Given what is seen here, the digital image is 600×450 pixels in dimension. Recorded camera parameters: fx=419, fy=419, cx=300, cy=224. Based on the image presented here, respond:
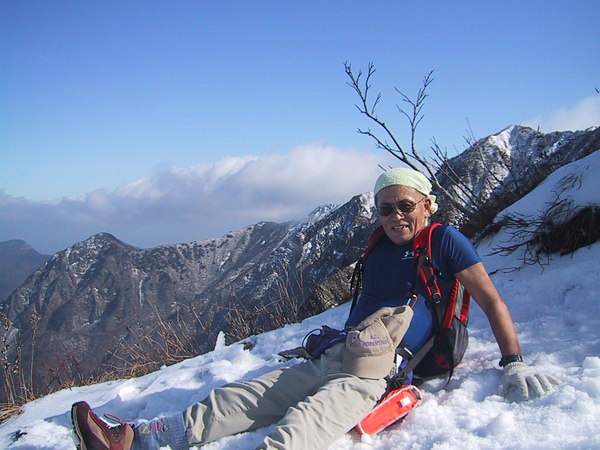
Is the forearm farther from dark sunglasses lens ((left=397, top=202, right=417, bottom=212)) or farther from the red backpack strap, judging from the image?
dark sunglasses lens ((left=397, top=202, right=417, bottom=212))

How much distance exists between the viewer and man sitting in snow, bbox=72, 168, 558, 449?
2.14 metres

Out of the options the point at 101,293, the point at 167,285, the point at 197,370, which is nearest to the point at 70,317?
the point at 101,293

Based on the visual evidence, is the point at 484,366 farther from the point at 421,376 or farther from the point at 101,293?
the point at 101,293

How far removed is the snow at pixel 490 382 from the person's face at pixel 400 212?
0.95 m

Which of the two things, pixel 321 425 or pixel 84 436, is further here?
pixel 84 436

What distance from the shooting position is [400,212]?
288 centimetres

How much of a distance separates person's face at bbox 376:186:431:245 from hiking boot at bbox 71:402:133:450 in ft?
6.90

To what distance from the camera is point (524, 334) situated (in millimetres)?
2980

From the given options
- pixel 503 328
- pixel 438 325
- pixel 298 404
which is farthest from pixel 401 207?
pixel 298 404

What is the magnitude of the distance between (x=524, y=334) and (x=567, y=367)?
595mm

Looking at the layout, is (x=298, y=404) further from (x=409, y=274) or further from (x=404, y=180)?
(x=404, y=180)

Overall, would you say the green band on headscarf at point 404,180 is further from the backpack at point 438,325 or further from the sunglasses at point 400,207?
the backpack at point 438,325

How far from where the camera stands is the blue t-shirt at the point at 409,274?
2.62 metres

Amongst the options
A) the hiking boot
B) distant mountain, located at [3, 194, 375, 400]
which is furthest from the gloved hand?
distant mountain, located at [3, 194, 375, 400]
